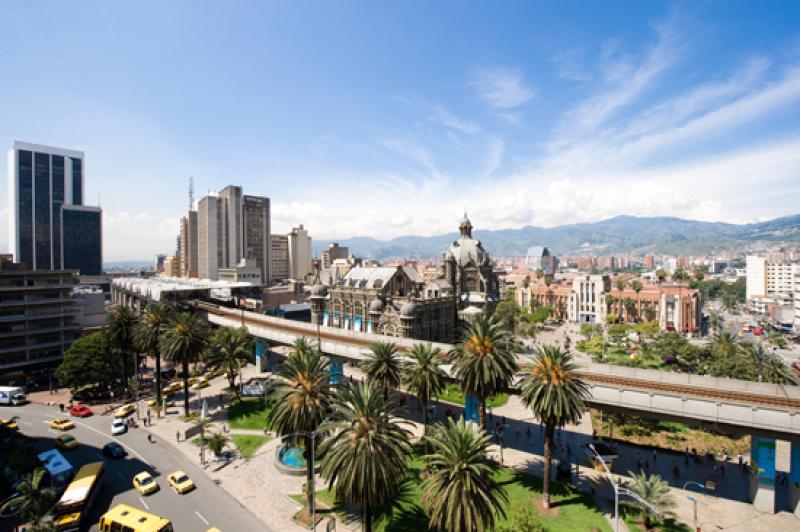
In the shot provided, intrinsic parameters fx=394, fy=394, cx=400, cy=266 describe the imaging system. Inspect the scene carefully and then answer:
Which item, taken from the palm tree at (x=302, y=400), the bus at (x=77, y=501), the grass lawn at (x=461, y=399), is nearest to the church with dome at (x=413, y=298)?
the grass lawn at (x=461, y=399)

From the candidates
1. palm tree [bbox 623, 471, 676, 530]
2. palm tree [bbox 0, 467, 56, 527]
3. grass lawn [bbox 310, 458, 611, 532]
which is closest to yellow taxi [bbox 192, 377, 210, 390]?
grass lawn [bbox 310, 458, 611, 532]

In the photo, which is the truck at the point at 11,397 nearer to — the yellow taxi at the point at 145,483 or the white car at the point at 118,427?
the white car at the point at 118,427

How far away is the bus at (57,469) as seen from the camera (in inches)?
1569

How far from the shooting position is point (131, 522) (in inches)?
1268

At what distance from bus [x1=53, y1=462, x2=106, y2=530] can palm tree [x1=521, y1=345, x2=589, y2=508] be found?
40.7 metres

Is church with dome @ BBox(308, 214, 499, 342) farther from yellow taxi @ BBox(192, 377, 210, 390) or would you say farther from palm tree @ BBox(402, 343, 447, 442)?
palm tree @ BBox(402, 343, 447, 442)

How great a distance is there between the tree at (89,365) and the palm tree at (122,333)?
1.25m

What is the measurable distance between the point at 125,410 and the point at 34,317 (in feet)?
115

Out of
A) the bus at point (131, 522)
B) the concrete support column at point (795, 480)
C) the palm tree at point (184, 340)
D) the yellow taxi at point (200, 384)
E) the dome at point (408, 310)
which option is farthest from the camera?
the dome at point (408, 310)

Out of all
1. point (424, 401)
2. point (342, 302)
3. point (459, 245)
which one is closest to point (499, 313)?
point (459, 245)

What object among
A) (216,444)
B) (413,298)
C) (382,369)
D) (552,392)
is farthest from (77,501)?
(413,298)

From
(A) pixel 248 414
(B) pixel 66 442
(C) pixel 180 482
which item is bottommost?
(A) pixel 248 414

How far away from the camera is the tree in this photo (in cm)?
6294

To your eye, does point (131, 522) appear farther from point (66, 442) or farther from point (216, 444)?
point (66, 442)
